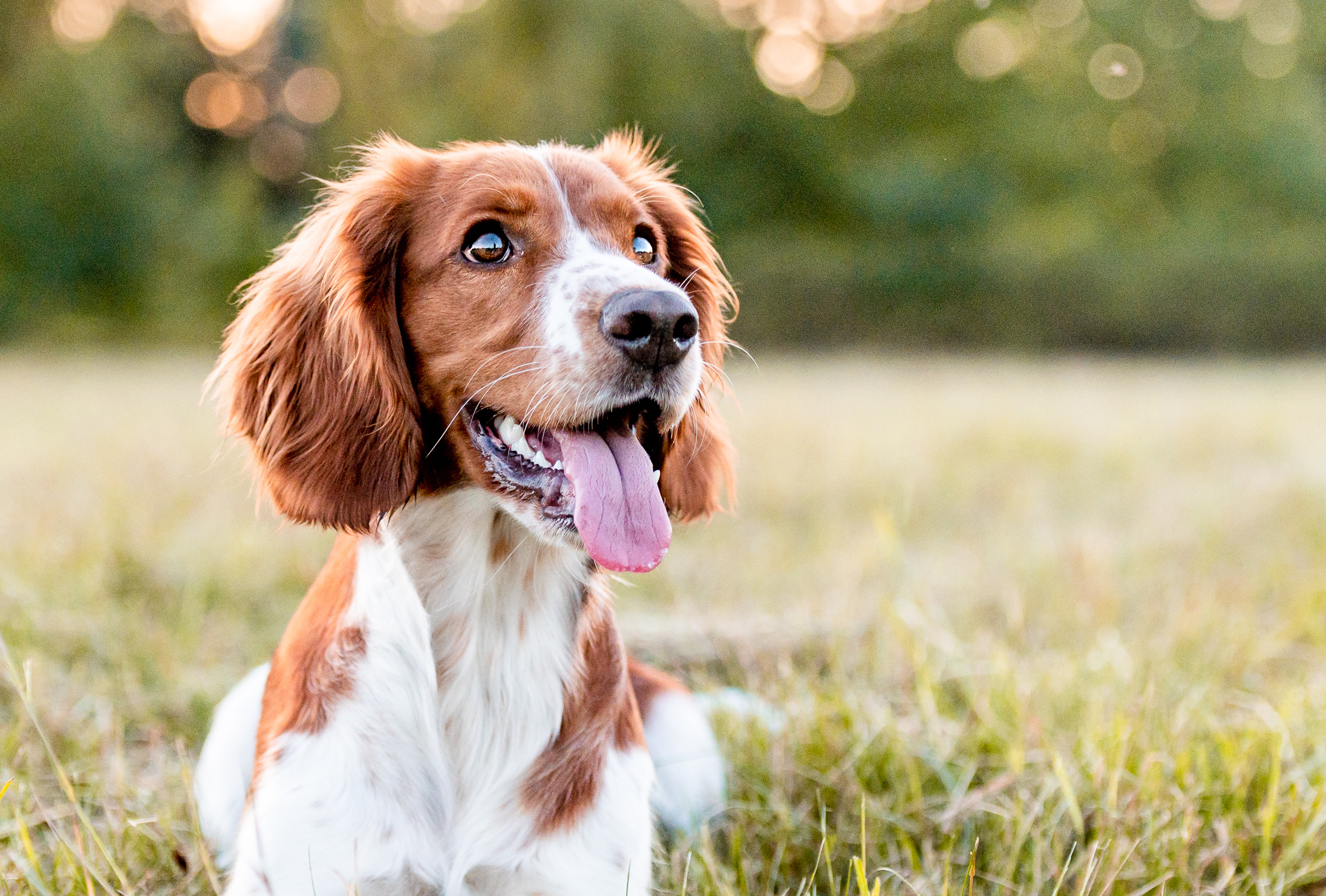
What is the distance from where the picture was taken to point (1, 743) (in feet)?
9.40

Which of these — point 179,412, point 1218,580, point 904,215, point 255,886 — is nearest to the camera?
point 255,886

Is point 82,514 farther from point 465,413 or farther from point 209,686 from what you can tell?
point 465,413

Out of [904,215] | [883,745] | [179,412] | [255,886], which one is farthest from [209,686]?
[904,215]

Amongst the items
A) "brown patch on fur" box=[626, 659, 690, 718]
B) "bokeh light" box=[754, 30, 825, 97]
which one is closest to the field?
"brown patch on fur" box=[626, 659, 690, 718]

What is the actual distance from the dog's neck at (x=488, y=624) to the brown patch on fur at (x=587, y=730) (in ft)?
0.08

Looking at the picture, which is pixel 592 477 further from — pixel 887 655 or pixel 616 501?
pixel 887 655

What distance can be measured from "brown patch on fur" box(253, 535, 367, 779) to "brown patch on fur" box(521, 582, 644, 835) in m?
0.41

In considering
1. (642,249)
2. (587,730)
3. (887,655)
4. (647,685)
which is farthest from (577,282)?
(887,655)

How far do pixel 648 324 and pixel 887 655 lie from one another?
1.96 meters

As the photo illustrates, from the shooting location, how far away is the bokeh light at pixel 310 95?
25516mm

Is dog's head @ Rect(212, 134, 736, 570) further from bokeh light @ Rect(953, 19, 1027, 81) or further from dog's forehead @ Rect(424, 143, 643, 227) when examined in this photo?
bokeh light @ Rect(953, 19, 1027, 81)

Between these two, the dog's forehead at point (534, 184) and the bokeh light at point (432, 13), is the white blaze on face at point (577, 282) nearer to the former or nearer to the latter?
the dog's forehead at point (534, 184)

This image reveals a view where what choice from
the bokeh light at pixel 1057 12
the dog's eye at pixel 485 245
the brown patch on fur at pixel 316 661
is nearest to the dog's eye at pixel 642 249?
the dog's eye at pixel 485 245

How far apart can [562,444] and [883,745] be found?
1.22 meters
